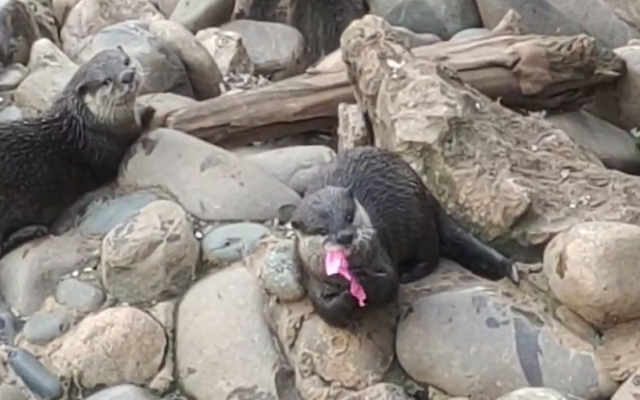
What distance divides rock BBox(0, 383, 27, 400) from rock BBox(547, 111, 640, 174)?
1928mm

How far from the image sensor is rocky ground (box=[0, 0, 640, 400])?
2580mm

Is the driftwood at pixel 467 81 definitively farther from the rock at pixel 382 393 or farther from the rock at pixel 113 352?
the rock at pixel 382 393

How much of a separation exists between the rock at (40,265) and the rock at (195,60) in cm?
107

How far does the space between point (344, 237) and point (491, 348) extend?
433 millimetres

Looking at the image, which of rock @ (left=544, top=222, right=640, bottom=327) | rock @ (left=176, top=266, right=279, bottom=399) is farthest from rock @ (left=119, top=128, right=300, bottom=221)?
rock @ (left=544, top=222, right=640, bottom=327)

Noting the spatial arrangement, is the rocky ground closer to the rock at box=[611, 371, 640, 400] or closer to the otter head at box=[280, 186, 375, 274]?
the rock at box=[611, 371, 640, 400]

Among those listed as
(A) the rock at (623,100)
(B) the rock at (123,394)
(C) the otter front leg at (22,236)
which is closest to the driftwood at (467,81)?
(A) the rock at (623,100)

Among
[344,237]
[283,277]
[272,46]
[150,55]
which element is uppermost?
[344,237]

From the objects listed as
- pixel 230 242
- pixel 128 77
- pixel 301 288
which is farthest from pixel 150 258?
pixel 128 77

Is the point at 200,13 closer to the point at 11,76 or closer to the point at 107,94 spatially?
the point at 11,76

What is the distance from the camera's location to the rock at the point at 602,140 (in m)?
3.94

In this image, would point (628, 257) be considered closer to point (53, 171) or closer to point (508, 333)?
point (508, 333)

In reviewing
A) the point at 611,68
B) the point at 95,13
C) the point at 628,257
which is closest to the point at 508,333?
the point at 628,257

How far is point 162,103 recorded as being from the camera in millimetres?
3814
